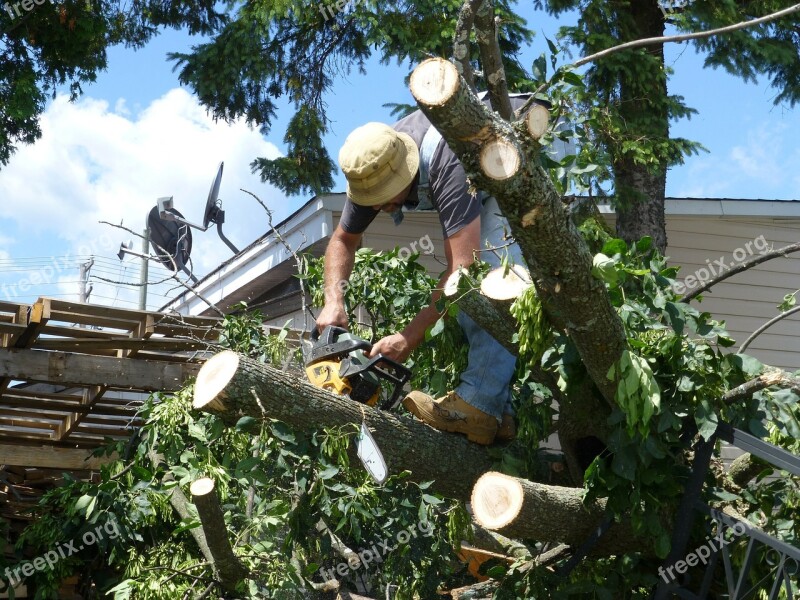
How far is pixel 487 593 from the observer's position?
459 cm

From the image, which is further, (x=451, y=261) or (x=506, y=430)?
(x=506, y=430)

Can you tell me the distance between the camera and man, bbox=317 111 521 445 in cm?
384

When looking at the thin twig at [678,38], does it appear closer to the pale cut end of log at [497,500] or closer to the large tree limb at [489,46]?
the large tree limb at [489,46]

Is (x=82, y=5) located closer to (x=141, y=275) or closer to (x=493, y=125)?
(x=493, y=125)

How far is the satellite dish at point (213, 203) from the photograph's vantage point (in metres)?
7.88

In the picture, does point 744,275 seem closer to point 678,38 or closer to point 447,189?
point 447,189

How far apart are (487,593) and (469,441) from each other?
3.18 ft

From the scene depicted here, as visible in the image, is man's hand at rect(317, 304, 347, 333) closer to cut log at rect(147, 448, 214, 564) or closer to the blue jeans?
the blue jeans

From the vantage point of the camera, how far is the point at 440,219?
397cm

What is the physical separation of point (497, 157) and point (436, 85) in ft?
0.93

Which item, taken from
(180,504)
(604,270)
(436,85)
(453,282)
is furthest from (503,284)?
(180,504)

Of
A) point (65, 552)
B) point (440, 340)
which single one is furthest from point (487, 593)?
point (65, 552)

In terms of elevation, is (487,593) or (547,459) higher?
(547,459)

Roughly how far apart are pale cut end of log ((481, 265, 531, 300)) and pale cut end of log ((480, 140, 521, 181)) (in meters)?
0.84
